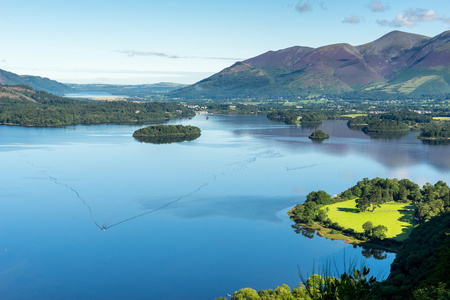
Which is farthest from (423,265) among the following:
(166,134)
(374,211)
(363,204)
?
(166,134)

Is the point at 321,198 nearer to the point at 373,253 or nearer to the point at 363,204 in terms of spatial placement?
the point at 363,204

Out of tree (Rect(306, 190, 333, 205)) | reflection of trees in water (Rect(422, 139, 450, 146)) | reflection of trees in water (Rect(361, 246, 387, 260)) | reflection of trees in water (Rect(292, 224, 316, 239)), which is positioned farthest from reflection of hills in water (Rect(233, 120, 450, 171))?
reflection of trees in water (Rect(361, 246, 387, 260))

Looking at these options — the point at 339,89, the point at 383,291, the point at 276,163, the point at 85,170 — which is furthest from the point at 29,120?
the point at 339,89

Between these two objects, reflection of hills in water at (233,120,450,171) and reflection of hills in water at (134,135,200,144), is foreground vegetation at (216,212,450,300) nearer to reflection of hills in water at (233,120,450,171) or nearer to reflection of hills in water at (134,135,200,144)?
reflection of hills in water at (233,120,450,171)

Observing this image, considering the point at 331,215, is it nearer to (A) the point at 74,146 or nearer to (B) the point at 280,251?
(B) the point at 280,251

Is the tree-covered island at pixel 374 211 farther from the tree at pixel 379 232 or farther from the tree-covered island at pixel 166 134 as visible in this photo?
the tree-covered island at pixel 166 134

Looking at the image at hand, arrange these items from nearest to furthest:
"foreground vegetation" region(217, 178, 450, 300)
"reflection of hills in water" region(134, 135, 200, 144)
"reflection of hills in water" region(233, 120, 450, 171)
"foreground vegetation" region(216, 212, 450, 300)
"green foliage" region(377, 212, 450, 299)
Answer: "foreground vegetation" region(216, 212, 450, 300) < "foreground vegetation" region(217, 178, 450, 300) < "green foliage" region(377, 212, 450, 299) < "reflection of hills in water" region(233, 120, 450, 171) < "reflection of hills in water" region(134, 135, 200, 144)

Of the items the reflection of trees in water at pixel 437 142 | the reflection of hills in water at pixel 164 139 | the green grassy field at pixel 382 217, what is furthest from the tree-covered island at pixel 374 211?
the reflection of hills in water at pixel 164 139
